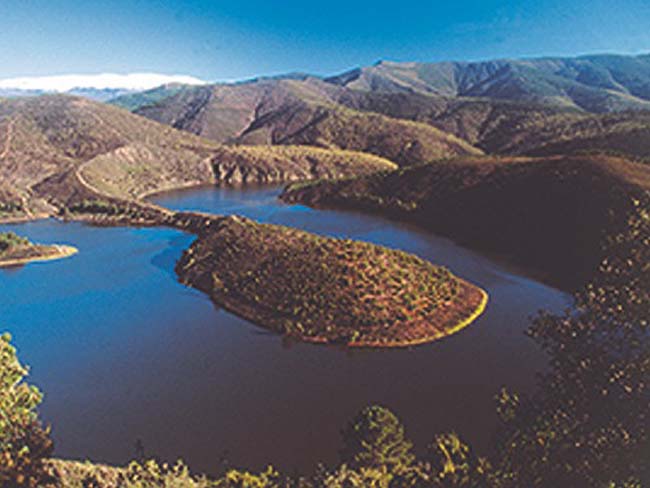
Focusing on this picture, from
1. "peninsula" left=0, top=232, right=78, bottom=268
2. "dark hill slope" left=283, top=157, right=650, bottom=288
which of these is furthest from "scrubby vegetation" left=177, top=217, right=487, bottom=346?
"peninsula" left=0, top=232, right=78, bottom=268

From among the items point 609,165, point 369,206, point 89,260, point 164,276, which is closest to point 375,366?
point 164,276

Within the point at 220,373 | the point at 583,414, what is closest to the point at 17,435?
the point at 220,373

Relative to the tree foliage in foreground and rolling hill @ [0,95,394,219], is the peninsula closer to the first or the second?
rolling hill @ [0,95,394,219]

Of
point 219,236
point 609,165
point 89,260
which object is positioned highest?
point 609,165

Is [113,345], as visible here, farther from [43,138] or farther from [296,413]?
[43,138]

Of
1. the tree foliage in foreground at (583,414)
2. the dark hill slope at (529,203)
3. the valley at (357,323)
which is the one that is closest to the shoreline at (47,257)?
the valley at (357,323)

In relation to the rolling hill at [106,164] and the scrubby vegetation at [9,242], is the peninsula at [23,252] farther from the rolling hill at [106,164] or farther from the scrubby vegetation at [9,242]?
the rolling hill at [106,164]
